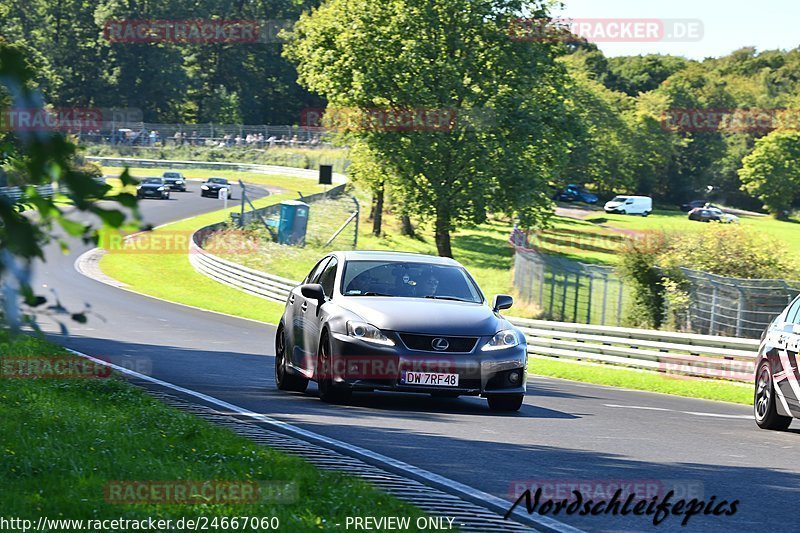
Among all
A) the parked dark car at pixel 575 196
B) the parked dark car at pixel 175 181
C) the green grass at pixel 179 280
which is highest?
the parked dark car at pixel 175 181

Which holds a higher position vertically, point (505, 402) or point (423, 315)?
point (423, 315)

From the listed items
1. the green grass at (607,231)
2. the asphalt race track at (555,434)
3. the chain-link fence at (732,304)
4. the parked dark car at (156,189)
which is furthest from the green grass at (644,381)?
the parked dark car at (156,189)

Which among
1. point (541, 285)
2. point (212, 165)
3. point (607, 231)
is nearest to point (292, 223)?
point (541, 285)

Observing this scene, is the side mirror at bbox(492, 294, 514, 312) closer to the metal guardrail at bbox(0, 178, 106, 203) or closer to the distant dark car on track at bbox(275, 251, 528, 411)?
the distant dark car on track at bbox(275, 251, 528, 411)

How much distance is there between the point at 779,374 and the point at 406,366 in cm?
377

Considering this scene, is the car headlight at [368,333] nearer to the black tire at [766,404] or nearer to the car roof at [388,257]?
the car roof at [388,257]

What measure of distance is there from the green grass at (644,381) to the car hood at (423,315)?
787cm

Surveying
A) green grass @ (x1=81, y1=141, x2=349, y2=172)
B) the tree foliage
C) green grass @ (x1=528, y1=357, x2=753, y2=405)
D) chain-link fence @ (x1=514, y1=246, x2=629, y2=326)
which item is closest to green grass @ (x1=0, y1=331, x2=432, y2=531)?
the tree foliage

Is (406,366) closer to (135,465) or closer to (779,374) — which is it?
(779,374)

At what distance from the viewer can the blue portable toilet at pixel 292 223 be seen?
5509 cm

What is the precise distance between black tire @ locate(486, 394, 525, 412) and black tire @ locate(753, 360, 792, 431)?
2.51 m

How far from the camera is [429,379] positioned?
12.5 m

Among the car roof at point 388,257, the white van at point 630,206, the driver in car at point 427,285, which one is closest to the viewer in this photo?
the driver in car at point 427,285

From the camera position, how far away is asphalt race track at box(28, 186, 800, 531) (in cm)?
844
